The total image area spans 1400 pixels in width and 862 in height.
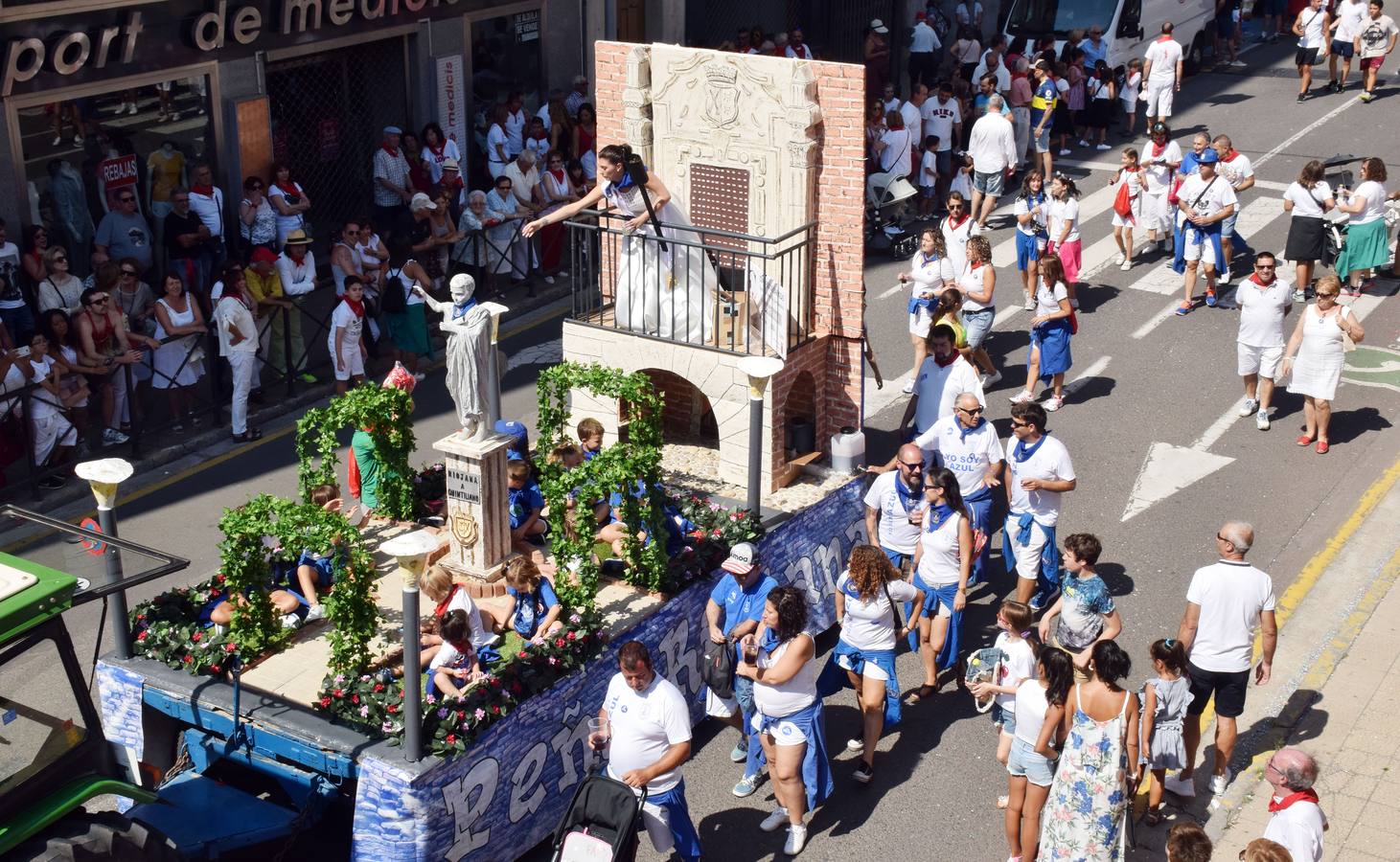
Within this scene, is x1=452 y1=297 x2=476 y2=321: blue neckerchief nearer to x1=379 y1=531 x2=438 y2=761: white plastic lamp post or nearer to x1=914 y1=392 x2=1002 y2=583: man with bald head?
x1=379 y1=531 x2=438 y2=761: white plastic lamp post

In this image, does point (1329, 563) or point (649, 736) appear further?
point (1329, 563)

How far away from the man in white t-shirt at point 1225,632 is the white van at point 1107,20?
61.0 feet

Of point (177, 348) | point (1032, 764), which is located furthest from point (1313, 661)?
point (177, 348)

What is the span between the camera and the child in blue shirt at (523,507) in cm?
1116

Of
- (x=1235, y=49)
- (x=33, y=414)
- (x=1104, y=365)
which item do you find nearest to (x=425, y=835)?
(x=33, y=414)

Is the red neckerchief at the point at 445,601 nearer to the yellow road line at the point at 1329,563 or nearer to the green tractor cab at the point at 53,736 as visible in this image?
the green tractor cab at the point at 53,736

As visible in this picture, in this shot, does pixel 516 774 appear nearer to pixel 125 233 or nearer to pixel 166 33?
pixel 125 233

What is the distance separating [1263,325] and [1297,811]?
7.74 metres

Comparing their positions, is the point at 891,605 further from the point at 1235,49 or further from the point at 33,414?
the point at 1235,49

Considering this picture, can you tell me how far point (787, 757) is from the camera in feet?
31.0

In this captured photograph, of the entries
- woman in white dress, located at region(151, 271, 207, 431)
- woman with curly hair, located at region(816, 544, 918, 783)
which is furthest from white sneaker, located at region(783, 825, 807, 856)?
woman in white dress, located at region(151, 271, 207, 431)

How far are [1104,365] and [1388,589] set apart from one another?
5013mm

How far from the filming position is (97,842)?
7.50m

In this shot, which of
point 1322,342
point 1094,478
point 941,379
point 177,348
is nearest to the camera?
point 941,379
